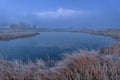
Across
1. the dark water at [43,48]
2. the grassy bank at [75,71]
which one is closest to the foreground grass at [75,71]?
the grassy bank at [75,71]

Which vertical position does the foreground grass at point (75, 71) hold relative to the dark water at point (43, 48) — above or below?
above

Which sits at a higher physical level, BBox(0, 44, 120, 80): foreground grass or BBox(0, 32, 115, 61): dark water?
BBox(0, 44, 120, 80): foreground grass

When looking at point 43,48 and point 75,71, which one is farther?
point 43,48

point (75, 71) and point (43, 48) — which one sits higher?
point (75, 71)

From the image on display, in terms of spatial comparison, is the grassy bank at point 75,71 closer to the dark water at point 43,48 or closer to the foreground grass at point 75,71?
the foreground grass at point 75,71

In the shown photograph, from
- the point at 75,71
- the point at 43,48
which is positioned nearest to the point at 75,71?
the point at 75,71

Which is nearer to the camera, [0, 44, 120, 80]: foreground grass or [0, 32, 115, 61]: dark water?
[0, 44, 120, 80]: foreground grass

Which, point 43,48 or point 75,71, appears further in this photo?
point 43,48

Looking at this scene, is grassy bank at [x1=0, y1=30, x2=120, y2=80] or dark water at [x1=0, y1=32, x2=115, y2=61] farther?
dark water at [x1=0, y1=32, x2=115, y2=61]

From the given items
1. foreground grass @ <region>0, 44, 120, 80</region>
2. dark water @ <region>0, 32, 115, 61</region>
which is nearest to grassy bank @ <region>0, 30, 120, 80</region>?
foreground grass @ <region>0, 44, 120, 80</region>

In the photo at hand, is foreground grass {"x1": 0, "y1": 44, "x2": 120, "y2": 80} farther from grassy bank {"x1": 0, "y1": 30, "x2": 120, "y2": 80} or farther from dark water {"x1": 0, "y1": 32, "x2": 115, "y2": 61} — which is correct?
dark water {"x1": 0, "y1": 32, "x2": 115, "y2": 61}

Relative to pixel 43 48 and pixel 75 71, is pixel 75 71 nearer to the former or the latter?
pixel 75 71

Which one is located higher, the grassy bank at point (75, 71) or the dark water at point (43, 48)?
Answer: the grassy bank at point (75, 71)

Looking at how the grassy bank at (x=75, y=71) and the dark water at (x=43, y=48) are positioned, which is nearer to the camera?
the grassy bank at (x=75, y=71)
